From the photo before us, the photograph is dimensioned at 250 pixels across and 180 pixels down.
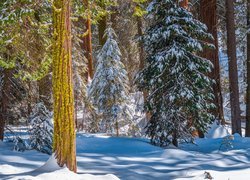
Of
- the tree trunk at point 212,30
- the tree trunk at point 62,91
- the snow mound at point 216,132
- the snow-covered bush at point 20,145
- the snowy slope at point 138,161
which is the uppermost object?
the tree trunk at point 212,30

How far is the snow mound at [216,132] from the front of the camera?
45.3 feet

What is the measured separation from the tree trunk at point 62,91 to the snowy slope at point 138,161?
0.36 meters

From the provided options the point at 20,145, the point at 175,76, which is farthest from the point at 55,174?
the point at 175,76

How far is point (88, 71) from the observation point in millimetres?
20203

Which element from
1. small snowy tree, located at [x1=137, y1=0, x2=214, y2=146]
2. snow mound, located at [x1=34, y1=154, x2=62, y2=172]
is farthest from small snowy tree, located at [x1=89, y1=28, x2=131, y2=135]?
snow mound, located at [x1=34, y1=154, x2=62, y2=172]

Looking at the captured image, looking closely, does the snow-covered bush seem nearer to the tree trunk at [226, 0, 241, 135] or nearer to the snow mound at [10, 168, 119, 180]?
the snow mound at [10, 168, 119, 180]

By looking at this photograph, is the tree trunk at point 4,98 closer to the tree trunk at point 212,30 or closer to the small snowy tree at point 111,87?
the small snowy tree at point 111,87

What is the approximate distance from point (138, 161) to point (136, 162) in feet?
0.47

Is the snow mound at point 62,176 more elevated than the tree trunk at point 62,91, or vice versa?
the tree trunk at point 62,91

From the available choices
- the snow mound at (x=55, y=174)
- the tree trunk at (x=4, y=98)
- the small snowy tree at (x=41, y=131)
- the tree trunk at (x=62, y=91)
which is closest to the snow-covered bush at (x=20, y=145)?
→ the small snowy tree at (x=41, y=131)

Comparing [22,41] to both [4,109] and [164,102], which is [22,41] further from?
[164,102]

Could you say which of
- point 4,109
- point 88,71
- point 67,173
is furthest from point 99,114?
point 67,173

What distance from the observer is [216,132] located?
14.0m

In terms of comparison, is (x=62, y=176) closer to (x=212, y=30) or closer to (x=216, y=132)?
(x=216, y=132)
